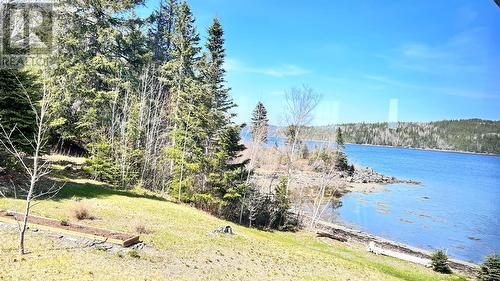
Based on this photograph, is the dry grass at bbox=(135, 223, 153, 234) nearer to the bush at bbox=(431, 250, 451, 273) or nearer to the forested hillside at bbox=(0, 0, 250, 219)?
the forested hillside at bbox=(0, 0, 250, 219)

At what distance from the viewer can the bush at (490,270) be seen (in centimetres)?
2177

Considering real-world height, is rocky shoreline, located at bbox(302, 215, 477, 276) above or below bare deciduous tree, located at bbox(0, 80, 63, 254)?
below

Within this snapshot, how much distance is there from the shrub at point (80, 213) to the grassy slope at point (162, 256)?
17.3 inches

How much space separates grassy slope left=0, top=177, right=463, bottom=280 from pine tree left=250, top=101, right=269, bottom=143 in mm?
13212

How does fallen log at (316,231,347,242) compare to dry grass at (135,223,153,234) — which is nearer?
dry grass at (135,223,153,234)

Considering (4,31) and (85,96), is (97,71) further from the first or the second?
(4,31)

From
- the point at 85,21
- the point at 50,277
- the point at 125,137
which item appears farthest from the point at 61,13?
the point at 50,277

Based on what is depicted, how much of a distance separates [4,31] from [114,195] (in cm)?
1512

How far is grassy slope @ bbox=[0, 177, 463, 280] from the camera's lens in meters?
11.1

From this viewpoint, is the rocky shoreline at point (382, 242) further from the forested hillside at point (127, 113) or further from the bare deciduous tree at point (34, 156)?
the bare deciduous tree at point (34, 156)

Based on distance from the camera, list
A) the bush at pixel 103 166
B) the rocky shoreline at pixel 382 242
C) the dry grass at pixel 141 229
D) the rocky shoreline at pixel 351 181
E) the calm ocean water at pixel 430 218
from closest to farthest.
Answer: the dry grass at pixel 141 229
the rocky shoreline at pixel 382 242
the bush at pixel 103 166
the calm ocean water at pixel 430 218
the rocky shoreline at pixel 351 181

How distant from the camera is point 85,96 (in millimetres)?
31422

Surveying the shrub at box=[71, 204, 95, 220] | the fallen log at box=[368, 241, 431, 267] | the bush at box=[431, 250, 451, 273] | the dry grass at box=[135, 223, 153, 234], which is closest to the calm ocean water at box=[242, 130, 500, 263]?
the fallen log at box=[368, 241, 431, 267]

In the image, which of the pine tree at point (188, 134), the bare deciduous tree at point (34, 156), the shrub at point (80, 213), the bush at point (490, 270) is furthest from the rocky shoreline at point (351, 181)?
the shrub at point (80, 213)
